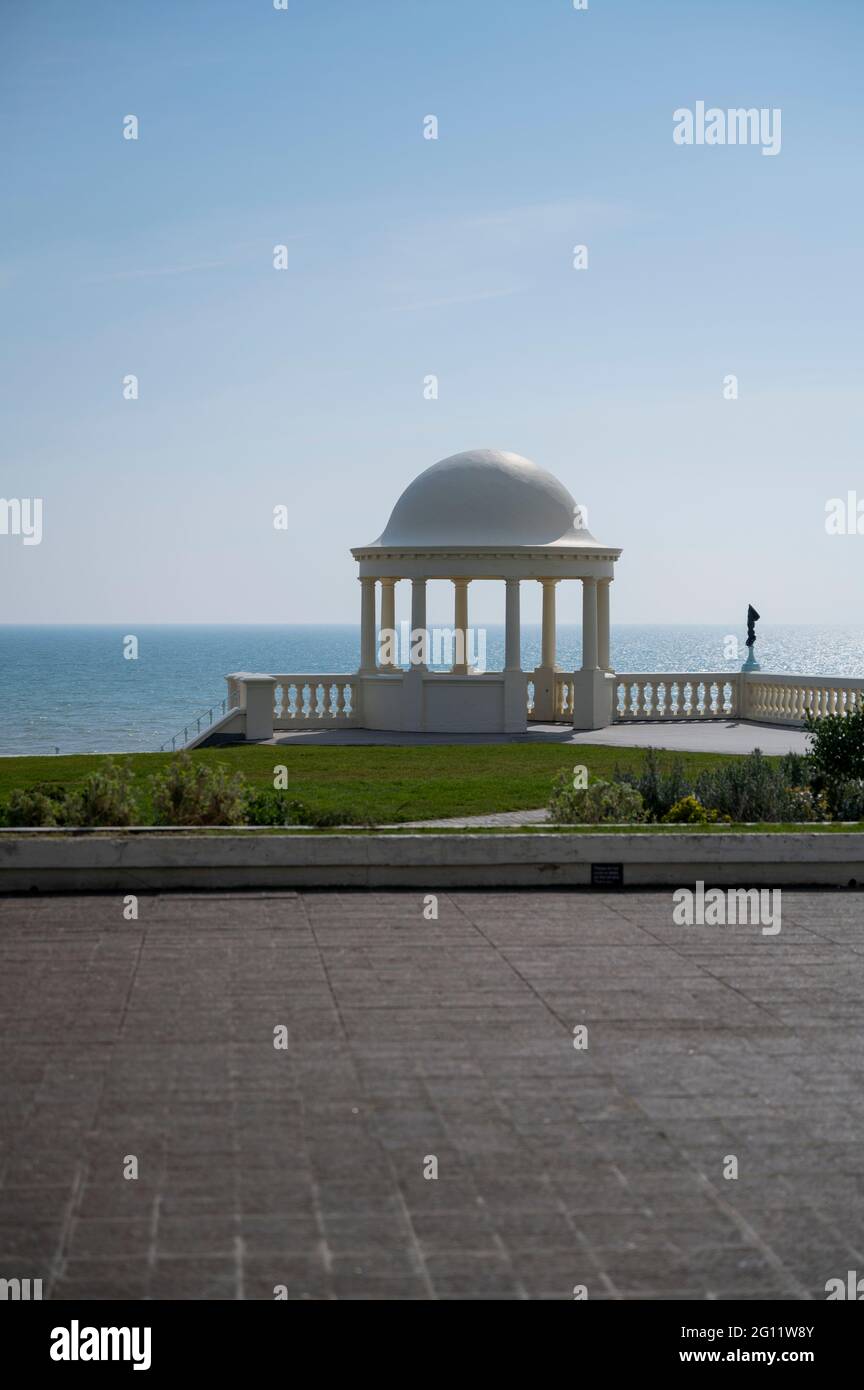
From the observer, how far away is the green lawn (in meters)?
16.0

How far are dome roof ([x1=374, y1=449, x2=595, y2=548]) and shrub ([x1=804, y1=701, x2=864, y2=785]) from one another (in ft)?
41.8

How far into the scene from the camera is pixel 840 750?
15.3 m

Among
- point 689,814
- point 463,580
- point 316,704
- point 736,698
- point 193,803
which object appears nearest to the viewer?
point 193,803

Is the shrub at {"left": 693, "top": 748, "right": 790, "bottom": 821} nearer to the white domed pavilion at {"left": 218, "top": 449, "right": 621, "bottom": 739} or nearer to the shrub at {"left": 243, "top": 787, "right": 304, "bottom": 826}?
the shrub at {"left": 243, "top": 787, "right": 304, "bottom": 826}

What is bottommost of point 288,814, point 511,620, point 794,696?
point 794,696

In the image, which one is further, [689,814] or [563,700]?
[563,700]

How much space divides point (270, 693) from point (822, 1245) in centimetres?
2216

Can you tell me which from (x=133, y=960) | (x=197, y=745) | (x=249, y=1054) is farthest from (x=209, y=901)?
(x=197, y=745)

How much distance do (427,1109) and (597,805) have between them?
7110 mm

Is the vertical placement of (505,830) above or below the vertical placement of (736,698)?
above

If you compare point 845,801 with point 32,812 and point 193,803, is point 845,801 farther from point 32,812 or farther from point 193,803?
point 32,812

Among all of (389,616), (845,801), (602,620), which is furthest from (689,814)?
(389,616)

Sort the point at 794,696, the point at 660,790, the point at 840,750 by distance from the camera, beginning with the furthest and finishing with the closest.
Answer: the point at 794,696 < the point at 840,750 < the point at 660,790
